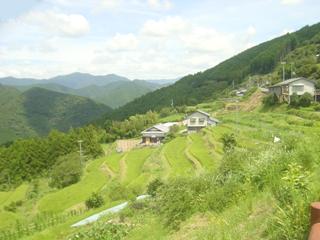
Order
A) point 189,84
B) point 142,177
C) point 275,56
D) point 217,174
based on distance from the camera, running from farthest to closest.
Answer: point 189,84 → point 275,56 → point 142,177 → point 217,174

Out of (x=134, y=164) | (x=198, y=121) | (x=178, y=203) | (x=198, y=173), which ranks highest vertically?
(x=198, y=173)

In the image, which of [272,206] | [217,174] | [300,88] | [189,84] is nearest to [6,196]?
[300,88]

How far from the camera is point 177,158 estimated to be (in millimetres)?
35875

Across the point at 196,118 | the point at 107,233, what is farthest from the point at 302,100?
the point at 107,233

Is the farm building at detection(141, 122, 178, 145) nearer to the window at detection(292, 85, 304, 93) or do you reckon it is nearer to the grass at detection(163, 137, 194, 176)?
the grass at detection(163, 137, 194, 176)

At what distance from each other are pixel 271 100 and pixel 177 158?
24.0 meters

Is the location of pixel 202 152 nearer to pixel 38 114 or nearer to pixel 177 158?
pixel 177 158

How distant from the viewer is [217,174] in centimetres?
1020

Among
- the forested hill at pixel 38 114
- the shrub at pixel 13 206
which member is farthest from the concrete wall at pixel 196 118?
the forested hill at pixel 38 114

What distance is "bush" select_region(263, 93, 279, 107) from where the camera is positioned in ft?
176

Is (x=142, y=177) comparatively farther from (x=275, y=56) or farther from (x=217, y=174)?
(x=275, y=56)

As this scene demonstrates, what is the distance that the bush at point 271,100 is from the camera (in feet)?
176

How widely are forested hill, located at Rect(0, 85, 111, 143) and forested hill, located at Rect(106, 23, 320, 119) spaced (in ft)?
133

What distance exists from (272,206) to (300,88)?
4701 centimetres
